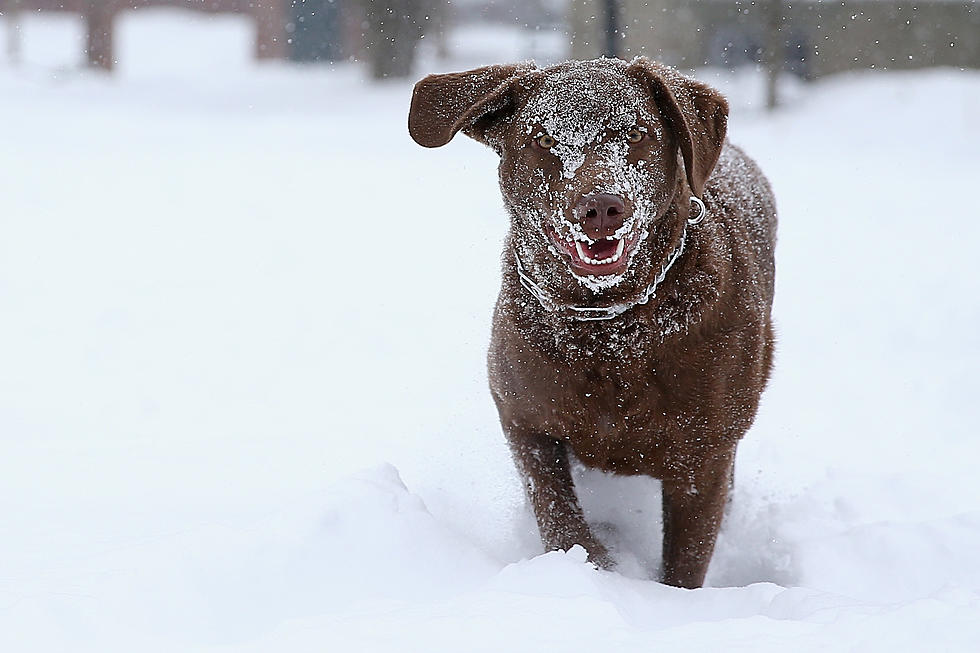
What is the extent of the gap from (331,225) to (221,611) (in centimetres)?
586

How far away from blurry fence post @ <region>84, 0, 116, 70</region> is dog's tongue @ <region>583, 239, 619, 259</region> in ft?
50.8

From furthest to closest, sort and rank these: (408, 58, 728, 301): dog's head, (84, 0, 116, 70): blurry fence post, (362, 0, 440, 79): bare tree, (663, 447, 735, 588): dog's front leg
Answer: (84, 0, 116, 70): blurry fence post < (362, 0, 440, 79): bare tree < (663, 447, 735, 588): dog's front leg < (408, 58, 728, 301): dog's head

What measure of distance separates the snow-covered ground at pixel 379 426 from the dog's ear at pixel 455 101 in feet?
3.17

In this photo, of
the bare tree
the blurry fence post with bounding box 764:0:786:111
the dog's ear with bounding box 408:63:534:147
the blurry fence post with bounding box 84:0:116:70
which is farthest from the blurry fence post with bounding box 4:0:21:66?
the dog's ear with bounding box 408:63:534:147

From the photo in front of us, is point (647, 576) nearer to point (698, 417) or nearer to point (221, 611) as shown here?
point (698, 417)

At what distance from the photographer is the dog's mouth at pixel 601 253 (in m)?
2.55

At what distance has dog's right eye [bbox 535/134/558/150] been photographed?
107 inches

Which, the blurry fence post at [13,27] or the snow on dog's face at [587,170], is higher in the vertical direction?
the snow on dog's face at [587,170]

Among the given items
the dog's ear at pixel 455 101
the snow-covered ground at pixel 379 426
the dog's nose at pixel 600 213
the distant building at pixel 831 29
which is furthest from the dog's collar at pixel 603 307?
the distant building at pixel 831 29

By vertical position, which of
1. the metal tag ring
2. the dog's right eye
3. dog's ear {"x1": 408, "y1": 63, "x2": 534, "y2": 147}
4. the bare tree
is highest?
dog's ear {"x1": 408, "y1": 63, "x2": 534, "y2": 147}

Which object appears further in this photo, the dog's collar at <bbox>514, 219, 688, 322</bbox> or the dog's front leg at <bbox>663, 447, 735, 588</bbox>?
the dog's front leg at <bbox>663, 447, 735, 588</bbox>

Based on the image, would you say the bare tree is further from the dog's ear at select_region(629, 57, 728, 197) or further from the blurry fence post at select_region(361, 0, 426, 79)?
the dog's ear at select_region(629, 57, 728, 197)

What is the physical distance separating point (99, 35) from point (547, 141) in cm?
1569

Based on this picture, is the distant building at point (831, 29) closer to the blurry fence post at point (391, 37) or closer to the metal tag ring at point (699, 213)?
the blurry fence post at point (391, 37)
